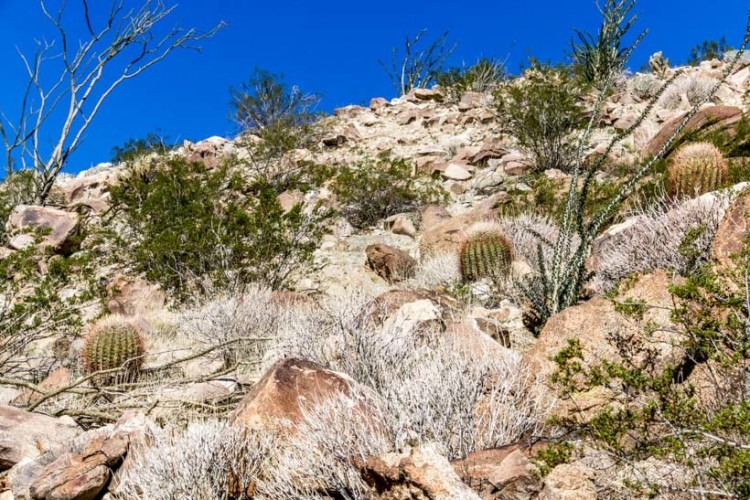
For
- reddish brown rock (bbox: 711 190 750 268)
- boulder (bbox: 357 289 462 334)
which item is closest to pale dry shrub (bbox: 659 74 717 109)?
boulder (bbox: 357 289 462 334)

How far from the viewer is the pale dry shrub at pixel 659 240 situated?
4.47 metres

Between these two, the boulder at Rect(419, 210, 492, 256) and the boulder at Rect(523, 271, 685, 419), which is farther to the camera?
the boulder at Rect(419, 210, 492, 256)

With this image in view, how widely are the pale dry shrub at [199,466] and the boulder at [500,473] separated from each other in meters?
0.93

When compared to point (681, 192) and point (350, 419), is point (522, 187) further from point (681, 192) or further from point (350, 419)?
point (350, 419)

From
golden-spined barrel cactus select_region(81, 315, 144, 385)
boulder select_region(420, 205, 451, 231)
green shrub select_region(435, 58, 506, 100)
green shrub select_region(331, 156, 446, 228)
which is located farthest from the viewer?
green shrub select_region(435, 58, 506, 100)

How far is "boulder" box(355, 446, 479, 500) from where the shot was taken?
1.80m

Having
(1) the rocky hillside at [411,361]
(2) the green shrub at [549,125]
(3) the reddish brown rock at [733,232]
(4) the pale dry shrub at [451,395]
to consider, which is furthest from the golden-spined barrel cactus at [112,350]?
(2) the green shrub at [549,125]

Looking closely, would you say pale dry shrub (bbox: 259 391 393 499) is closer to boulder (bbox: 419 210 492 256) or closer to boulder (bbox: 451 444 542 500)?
boulder (bbox: 451 444 542 500)

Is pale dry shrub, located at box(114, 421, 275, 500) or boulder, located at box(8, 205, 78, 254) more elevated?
boulder, located at box(8, 205, 78, 254)

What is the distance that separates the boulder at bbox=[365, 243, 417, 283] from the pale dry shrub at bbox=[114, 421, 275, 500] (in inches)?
219

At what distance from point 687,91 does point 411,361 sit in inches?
602

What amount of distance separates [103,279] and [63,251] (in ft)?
6.37

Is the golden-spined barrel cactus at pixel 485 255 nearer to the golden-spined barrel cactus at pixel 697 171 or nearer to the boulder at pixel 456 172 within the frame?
the golden-spined barrel cactus at pixel 697 171

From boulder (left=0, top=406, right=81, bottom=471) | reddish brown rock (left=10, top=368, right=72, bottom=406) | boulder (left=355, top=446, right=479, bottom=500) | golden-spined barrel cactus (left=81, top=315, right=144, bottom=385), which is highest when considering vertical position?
golden-spined barrel cactus (left=81, top=315, right=144, bottom=385)
